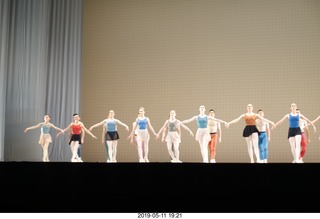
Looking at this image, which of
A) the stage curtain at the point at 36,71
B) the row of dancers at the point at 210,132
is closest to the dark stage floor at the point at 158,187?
the row of dancers at the point at 210,132

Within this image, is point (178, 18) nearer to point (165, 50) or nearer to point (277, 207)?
point (165, 50)

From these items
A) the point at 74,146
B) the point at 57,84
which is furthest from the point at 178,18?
the point at 74,146

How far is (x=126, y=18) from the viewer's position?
11.9 meters

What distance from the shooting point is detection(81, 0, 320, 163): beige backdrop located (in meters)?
11.1

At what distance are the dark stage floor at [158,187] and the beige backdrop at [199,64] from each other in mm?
5565

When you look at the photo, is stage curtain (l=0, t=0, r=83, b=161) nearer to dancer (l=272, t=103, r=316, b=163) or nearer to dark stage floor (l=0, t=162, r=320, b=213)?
dark stage floor (l=0, t=162, r=320, b=213)

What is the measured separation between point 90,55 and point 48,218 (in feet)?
25.2

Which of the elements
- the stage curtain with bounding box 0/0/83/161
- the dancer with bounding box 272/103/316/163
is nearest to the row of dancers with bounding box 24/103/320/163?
the dancer with bounding box 272/103/316/163

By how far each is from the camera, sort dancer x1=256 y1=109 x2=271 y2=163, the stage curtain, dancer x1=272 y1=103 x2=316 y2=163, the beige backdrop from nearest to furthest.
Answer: dancer x1=272 y1=103 x2=316 y2=163
dancer x1=256 y1=109 x2=271 y2=163
the stage curtain
the beige backdrop

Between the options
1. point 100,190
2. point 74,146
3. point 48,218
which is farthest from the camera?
point 74,146

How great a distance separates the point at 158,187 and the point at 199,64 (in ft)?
21.1

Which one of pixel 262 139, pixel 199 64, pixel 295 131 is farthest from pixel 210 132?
pixel 199 64

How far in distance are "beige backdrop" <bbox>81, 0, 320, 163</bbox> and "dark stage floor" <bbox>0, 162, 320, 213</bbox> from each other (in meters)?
5.57

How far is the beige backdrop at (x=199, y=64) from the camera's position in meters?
11.1
